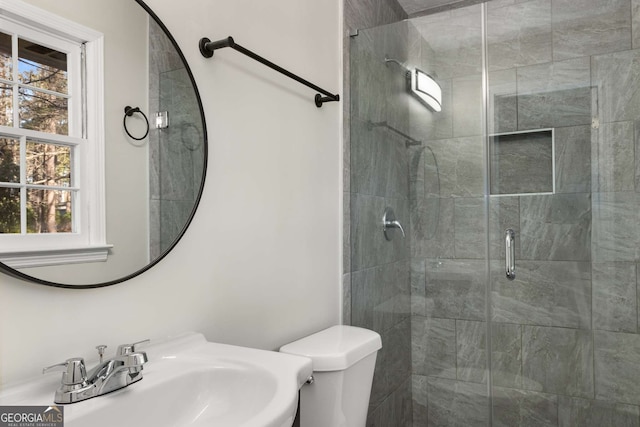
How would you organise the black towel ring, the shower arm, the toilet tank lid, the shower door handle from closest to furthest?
the black towel ring → the shower arm → the toilet tank lid → the shower door handle

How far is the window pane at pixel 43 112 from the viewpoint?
2.97ft

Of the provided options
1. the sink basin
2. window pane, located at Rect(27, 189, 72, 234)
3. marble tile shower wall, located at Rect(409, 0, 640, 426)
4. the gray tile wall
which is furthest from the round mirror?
marble tile shower wall, located at Rect(409, 0, 640, 426)

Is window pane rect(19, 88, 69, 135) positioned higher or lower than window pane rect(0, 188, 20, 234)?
higher

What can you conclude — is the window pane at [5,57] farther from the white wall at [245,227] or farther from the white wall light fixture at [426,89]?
the white wall light fixture at [426,89]

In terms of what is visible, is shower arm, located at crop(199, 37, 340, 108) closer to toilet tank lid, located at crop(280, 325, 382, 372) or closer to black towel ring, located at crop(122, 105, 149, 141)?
black towel ring, located at crop(122, 105, 149, 141)

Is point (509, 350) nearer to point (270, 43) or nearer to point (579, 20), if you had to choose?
point (579, 20)

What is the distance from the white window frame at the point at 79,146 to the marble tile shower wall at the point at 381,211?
1.31 metres

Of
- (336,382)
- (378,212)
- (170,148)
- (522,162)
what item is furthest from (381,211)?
(170,148)

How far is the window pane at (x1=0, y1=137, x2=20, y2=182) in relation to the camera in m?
0.87

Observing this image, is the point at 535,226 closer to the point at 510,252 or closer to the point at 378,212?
the point at 510,252

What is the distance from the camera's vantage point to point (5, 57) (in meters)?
0.87

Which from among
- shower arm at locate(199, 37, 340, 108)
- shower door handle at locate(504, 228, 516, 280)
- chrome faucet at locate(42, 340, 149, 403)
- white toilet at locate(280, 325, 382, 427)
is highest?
shower arm at locate(199, 37, 340, 108)

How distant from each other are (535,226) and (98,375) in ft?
5.52

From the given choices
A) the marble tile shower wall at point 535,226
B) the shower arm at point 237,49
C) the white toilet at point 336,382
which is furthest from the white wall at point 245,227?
the marble tile shower wall at point 535,226
